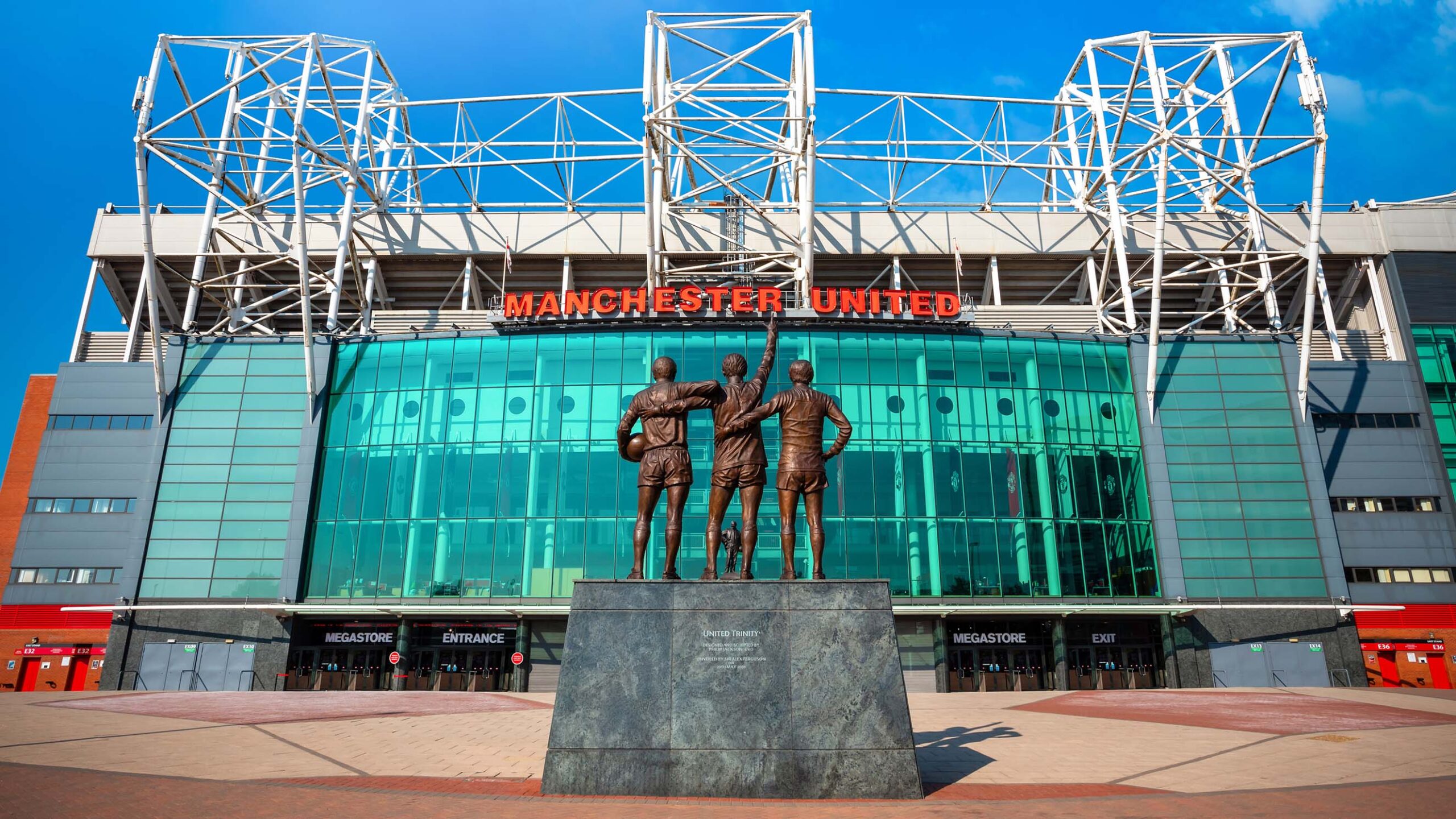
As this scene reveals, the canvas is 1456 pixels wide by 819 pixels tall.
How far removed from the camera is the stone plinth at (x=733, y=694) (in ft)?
34.4

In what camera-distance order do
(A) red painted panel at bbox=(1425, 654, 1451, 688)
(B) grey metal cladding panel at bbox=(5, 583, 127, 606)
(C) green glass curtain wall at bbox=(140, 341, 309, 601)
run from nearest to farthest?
(C) green glass curtain wall at bbox=(140, 341, 309, 601) → (A) red painted panel at bbox=(1425, 654, 1451, 688) → (B) grey metal cladding panel at bbox=(5, 583, 127, 606)

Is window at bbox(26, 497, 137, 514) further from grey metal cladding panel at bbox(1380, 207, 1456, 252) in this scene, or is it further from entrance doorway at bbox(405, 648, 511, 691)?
grey metal cladding panel at bbox(1380, 207, 1456, 252)

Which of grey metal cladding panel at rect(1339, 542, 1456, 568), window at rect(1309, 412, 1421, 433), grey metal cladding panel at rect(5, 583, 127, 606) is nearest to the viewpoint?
grey metal cladding panel at rect(1339, 542, 1456, 568)

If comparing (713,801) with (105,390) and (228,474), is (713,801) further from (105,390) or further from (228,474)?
(105,390)

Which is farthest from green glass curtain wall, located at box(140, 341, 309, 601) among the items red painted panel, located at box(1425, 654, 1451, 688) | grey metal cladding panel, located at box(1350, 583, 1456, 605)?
red painted panel, located at box(1425, 654, 1451, 688)

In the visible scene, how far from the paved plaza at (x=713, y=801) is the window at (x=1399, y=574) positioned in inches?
675

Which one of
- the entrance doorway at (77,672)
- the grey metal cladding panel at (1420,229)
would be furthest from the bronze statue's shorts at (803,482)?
the grey metal cladding panel at (1420,229)

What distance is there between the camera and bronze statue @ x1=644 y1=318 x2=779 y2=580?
498 inches

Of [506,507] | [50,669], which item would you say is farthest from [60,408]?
[506,507]

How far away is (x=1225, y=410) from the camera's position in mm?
39438

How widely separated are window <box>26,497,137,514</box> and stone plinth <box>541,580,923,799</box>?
37.6 metres

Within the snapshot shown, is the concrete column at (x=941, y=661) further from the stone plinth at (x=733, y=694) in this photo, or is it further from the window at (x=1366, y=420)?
the stone plinth at (x=733, y=694)

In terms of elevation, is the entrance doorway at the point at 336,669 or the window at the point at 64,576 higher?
the window at the point at 64,576

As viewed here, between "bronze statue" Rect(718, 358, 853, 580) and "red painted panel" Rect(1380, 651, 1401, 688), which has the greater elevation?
"bronze statue" Rect(718, 358, 853, 580)
